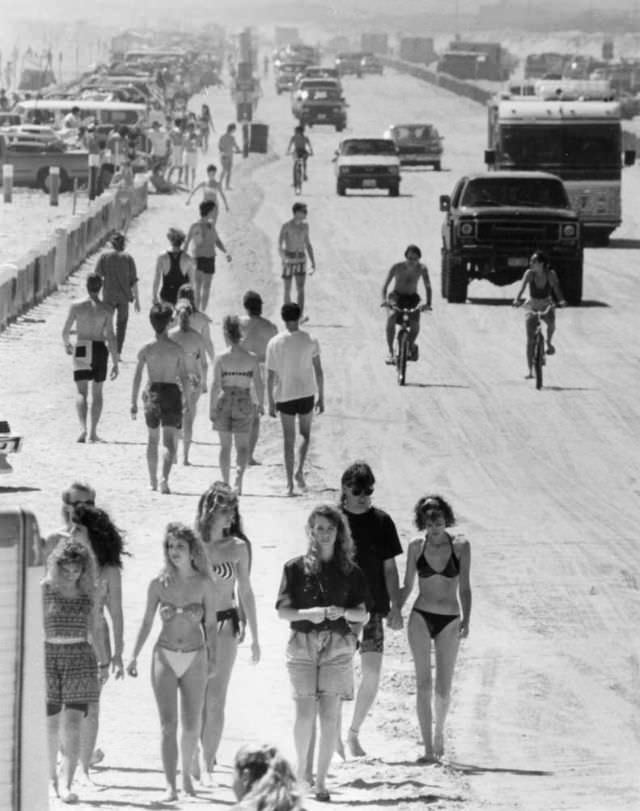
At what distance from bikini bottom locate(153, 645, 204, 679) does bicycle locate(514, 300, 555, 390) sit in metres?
14.2

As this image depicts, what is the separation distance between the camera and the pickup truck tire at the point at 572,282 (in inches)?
1208

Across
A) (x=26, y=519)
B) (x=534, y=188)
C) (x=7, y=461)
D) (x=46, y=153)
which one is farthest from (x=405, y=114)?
(x=26, y=519)

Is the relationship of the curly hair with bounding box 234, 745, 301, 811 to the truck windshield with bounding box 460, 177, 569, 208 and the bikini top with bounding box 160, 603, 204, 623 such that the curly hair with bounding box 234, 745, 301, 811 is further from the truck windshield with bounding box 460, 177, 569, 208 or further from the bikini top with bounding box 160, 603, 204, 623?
the truck windshield with bounding box 460, 177, 569, 208

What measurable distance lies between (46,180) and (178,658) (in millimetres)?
39832

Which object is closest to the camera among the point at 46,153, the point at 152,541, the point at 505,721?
the point at 505,721

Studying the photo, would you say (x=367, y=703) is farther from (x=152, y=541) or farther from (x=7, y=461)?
(x=7, y=461)

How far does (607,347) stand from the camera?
27.4 meters

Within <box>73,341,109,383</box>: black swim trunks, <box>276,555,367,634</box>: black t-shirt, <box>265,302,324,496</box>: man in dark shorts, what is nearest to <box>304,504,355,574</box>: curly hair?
<box>276,555,367,634</box>: black t-shirt

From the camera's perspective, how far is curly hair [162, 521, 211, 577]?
9.26m

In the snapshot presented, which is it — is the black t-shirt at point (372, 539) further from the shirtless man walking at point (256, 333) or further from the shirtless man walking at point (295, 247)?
the shirtless man walking at point (295, 247)

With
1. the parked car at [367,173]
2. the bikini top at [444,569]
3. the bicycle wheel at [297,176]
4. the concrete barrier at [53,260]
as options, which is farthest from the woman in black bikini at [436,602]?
the parked car at [367,173]

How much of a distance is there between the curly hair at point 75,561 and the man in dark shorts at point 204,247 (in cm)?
1511

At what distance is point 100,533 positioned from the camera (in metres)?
9.63

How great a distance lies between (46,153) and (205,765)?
3976 cm
